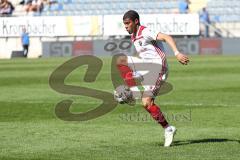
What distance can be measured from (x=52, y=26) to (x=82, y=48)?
3.91 m

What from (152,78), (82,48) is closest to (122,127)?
(152,78)

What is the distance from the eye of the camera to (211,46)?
40.7 metres

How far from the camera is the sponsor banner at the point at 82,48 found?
41.9 metres

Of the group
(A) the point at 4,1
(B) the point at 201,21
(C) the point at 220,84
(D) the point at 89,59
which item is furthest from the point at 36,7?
(C) the point at 220,84

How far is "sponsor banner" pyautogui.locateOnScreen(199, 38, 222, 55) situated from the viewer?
133ft

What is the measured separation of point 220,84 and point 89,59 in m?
13.5

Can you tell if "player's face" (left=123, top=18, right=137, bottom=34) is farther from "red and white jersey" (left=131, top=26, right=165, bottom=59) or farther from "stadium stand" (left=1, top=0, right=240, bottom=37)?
"stadium stand" (left=1, top=0, right=240, bottom=37)

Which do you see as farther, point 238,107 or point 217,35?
point 217,35

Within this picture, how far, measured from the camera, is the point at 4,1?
1822 inches

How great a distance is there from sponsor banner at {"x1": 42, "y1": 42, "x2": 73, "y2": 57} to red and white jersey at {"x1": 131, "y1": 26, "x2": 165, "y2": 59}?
32.3 m

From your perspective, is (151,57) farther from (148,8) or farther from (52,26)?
(148,8)

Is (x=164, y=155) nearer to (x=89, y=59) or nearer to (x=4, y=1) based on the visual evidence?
(x=89, y=59)

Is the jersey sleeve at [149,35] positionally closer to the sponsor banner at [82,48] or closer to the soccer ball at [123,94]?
the soccer ball at [123,94]

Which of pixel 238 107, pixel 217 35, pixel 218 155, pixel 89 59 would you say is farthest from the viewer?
pixel 217 35
